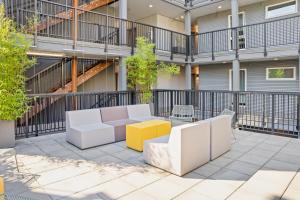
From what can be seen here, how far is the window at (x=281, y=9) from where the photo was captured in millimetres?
9880

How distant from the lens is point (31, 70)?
8.72m

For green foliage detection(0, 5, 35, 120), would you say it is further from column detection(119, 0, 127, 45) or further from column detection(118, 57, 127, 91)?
column detection(119, 0, 127, 45)

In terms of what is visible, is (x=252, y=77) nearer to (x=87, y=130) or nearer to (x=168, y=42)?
(x=168, y=42)

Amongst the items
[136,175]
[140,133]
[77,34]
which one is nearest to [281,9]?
[77,34]

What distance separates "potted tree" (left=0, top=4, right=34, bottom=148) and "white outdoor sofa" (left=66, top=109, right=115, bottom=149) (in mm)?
1164

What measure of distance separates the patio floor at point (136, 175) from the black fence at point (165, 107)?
1.41 m

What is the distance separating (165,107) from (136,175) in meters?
5.78

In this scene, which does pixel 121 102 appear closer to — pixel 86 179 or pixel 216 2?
pixel 86 179

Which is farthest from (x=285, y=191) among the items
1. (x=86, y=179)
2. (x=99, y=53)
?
(x=99, y=53)

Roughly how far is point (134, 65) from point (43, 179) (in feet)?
17.2

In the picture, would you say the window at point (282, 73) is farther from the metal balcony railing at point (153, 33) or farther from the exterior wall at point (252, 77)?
the metal balcony railing at point (153, 33)

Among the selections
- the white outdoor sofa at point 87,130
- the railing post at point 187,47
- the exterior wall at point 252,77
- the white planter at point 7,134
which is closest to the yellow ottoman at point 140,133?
the white outdoor sofa at point 87,130

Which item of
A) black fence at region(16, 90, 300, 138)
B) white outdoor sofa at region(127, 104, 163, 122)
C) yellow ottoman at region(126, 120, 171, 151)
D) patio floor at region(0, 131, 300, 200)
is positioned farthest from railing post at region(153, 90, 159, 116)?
patio floor at region(0, 131, 300, 200)

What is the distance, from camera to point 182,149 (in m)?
3.49
